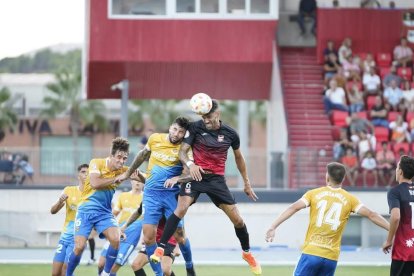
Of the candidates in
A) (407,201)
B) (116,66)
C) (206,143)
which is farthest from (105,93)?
(407,201)

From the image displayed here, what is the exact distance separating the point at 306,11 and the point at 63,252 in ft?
69.5

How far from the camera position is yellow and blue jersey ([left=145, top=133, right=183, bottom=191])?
1878 centimetres

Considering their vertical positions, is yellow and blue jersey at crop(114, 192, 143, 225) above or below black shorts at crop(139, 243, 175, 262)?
above

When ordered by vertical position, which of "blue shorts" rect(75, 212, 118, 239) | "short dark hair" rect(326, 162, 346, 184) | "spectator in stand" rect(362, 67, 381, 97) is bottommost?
"blue shorts" rect(75, 212, 118, 239)

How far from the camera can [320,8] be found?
125ft

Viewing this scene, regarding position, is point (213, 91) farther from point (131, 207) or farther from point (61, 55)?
point (61, 55)

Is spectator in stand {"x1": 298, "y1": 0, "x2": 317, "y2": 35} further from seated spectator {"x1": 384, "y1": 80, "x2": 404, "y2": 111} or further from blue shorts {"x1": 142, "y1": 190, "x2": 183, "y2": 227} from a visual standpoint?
blue shorts {"x1": 142, "y1": 190, "x2": 183, "y2": 227}

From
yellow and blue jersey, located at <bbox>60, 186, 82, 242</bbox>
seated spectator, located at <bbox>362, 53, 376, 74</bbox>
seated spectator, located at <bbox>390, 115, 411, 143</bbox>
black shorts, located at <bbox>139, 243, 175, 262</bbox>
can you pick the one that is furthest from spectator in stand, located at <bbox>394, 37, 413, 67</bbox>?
black shorts, located at <bbox>139, 243, 175, 262</bbox>

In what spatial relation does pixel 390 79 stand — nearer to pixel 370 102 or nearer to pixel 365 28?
pixel 370 102

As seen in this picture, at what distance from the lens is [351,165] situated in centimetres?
3288

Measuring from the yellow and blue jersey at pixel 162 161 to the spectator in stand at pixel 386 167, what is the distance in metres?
14.7

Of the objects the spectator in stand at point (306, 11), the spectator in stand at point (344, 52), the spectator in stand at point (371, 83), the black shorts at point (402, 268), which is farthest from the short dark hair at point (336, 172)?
the spectator in stand at point (306, 11)

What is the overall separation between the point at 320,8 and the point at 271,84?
296 centimetres

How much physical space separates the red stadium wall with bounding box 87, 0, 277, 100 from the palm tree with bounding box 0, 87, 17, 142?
4135cm
